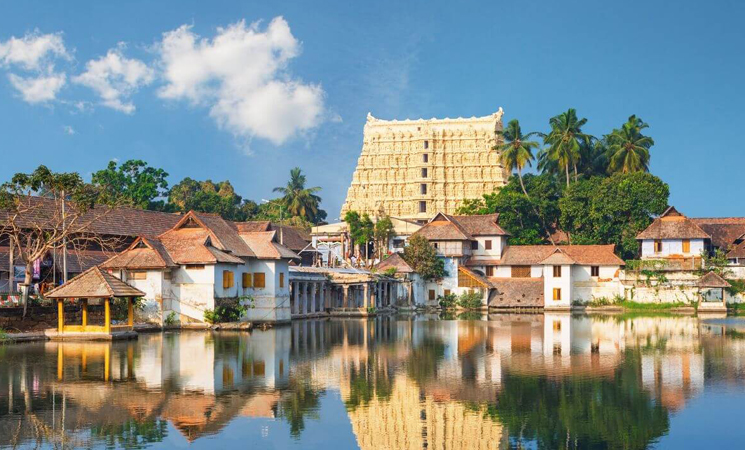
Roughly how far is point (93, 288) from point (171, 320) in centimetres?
889

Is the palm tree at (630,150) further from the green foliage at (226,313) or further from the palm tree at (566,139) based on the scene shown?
the green foliage at (226,313)

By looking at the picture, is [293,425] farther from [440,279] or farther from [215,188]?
[215,188]

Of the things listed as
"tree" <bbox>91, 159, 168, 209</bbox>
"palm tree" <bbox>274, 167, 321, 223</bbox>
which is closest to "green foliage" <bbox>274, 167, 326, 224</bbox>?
"palm tree" <bbox>274, 167, 321, 223</bbox>

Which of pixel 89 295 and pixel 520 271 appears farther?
pixel 520 271

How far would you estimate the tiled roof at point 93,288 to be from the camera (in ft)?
109

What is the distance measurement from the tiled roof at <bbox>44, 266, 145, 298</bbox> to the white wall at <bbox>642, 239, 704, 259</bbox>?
155 ft

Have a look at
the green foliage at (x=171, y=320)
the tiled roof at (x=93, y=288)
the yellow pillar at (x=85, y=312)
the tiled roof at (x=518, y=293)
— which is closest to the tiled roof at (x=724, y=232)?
the tiled roof at (x=518, y=293)

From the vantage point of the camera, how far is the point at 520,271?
72062mm

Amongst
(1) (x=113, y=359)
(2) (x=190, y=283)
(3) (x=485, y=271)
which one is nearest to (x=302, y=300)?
(2) (x=190, y=283)

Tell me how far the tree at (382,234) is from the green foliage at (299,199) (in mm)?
32945

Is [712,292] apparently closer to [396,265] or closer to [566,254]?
[566,254]

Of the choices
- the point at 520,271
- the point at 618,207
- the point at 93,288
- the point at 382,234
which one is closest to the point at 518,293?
the point at 520,271

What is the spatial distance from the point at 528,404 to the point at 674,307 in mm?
50386

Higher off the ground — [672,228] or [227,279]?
[672,228]
